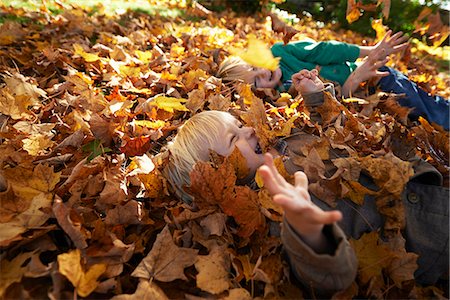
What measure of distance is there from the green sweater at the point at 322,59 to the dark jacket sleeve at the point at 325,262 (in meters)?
2.21

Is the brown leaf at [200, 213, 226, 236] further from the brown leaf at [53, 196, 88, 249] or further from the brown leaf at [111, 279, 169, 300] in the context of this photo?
the brown leaf at [53, 196, 88, 249]

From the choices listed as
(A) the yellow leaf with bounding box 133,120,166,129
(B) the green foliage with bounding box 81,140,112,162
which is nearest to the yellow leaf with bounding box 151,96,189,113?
(A) the yellow leaf with bounding box 133,120,166,129

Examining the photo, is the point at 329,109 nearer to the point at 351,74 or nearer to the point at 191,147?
the point at 191,147

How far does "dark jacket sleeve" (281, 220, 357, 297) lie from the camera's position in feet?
3.11

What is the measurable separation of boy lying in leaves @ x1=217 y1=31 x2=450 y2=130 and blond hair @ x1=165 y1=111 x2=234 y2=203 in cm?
105

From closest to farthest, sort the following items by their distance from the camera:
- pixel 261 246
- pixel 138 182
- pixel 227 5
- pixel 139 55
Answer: pixel 261 246 → pixel 138 182 → pixel 139 55 → pixel 227 5

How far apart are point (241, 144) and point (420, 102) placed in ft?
5.69

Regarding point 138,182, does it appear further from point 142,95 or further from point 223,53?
point 223,53

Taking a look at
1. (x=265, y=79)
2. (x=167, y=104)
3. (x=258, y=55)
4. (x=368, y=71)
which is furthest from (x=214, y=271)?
(x=368, y=71)

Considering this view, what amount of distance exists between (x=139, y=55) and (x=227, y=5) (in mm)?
5007

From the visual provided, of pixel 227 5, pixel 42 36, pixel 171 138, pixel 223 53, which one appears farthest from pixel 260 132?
pixel 227 5

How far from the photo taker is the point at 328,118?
76.6 inches

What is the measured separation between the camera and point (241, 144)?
1.53 metres

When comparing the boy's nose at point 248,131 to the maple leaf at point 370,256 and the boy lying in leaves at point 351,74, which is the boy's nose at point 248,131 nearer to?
the maple leaf at point 370,256
